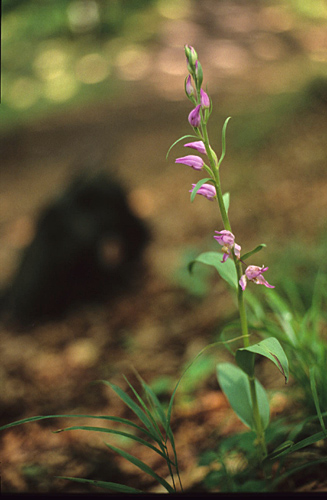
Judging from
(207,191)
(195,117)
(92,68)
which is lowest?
(92,68)

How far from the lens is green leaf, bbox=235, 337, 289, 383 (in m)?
0.79

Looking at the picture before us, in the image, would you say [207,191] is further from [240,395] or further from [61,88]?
[61,88]

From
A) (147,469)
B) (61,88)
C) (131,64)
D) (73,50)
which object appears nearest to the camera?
(147,469)

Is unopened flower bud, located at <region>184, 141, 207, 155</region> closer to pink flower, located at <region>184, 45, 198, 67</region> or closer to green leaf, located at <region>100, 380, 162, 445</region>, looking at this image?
pink flower, located at <region>184, 45, 198, 67</region>

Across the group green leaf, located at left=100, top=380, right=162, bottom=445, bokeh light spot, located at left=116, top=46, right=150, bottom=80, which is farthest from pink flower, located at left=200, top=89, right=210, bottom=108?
bokeh light spot, located at left=116, top=46, right=150, bottom=80

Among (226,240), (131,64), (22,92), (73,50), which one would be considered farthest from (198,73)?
(131,64)

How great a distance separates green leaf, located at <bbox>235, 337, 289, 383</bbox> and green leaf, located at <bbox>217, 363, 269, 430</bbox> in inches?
7.0

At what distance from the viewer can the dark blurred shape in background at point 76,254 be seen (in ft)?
7.68

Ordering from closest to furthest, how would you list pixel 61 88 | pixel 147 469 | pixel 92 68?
1. pixel 147 469
2. pixel 61 88
3. pixel 92 68

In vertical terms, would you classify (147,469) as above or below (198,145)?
below

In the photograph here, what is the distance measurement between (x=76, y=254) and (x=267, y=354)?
5.63 ft

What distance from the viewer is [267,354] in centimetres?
80

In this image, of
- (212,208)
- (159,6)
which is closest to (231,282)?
(212,208)

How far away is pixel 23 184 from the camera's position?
392 cm
